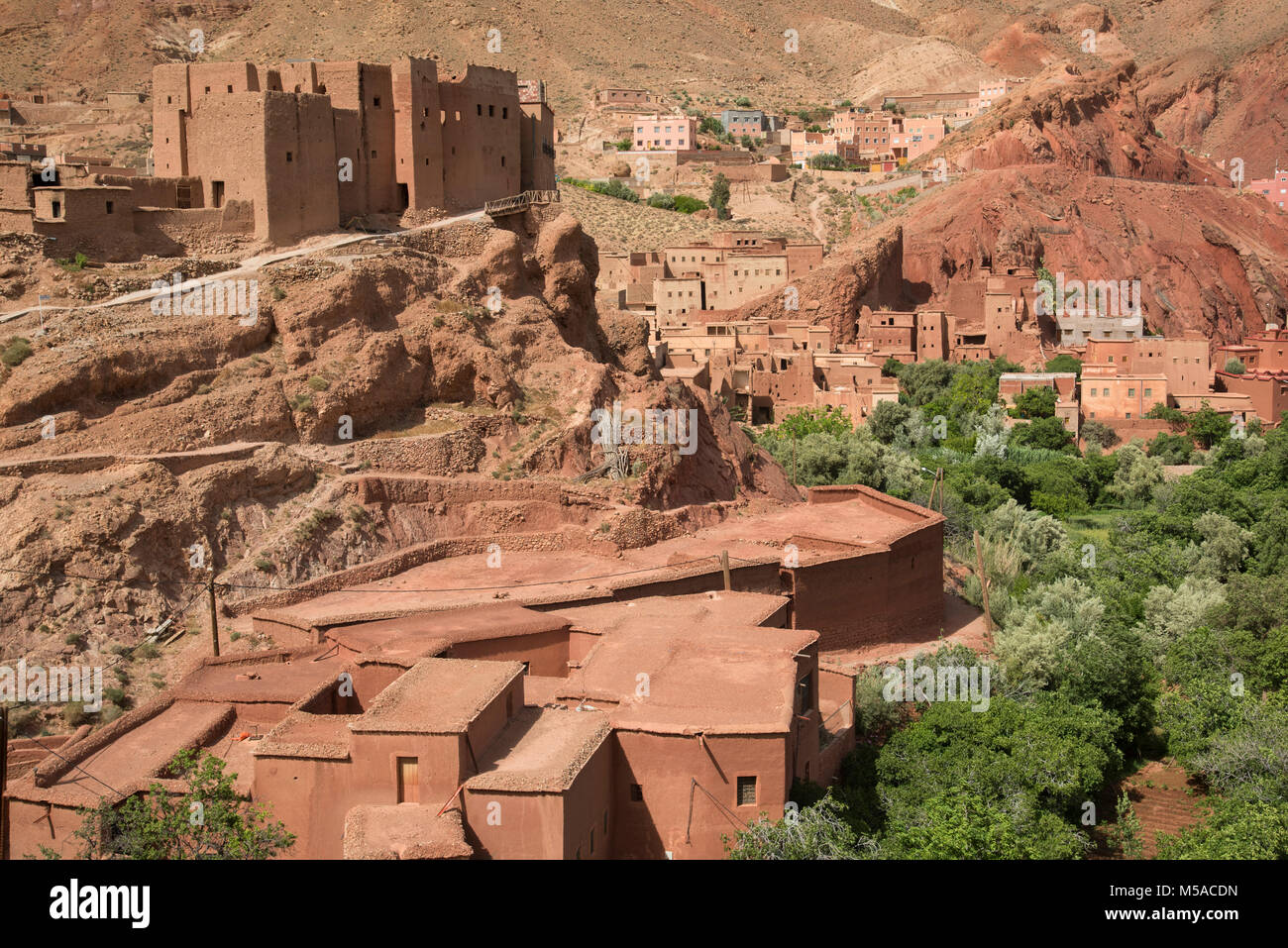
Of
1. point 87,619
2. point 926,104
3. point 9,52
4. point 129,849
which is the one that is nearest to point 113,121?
point 9,52

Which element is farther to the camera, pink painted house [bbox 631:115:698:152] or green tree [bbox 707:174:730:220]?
pink painted house [bbox 631:115:698:152]

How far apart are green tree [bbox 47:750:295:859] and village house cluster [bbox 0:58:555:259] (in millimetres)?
11884

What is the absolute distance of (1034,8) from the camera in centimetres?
13988

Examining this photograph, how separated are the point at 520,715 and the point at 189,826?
3361 mm

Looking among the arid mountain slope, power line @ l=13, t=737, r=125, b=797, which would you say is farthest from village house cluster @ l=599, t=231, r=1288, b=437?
the arid mountain slope

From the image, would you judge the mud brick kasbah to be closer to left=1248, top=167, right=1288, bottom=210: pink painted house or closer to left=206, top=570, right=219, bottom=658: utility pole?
left=206, top=570, right=219, bottom=658: utility pole

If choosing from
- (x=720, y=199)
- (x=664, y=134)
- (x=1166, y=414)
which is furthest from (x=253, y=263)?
(x=664, y=134)

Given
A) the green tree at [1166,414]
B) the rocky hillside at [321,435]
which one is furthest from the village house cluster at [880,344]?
the rocky hillside at [321,435]

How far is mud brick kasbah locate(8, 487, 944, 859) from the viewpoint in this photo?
41.0ft

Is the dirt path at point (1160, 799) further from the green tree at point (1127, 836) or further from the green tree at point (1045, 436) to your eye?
the green tree at point (1045, 436)

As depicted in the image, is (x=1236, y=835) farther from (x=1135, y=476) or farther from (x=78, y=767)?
(x=1135, y=476)

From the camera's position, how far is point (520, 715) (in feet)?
47.3

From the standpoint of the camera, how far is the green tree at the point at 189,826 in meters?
12.5

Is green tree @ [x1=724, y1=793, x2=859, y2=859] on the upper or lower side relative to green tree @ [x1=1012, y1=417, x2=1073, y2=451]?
lower
